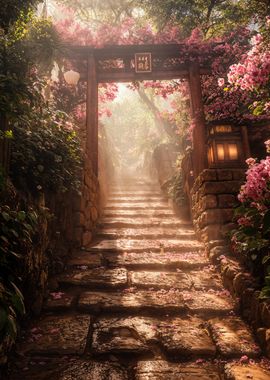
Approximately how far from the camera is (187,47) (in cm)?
960

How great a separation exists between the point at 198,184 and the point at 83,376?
552cm

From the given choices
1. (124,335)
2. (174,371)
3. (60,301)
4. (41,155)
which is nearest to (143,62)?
(41,155)

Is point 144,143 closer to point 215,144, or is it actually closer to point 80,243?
point 215,144

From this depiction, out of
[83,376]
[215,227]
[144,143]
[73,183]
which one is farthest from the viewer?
[144,143]

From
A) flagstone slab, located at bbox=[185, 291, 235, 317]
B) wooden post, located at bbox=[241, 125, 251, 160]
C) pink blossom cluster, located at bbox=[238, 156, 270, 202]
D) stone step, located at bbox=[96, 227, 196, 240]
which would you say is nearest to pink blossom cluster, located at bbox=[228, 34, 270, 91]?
pink blossom cluster, located at bbox=[238, 156, 270, 202]

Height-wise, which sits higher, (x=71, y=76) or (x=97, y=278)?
(x=71, y=76)

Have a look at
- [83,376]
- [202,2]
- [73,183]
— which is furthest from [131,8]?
[83,376]

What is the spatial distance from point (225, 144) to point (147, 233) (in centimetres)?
575

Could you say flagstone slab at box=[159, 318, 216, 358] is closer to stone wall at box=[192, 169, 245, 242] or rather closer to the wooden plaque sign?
stone wall at box=[192, 169, 245, 242]

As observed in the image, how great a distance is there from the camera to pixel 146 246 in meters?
6.74

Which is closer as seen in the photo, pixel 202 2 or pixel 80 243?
pixel 80 243

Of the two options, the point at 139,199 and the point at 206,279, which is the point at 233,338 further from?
the point at 139,199

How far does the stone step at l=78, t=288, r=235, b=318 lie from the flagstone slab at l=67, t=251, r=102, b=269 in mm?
1098

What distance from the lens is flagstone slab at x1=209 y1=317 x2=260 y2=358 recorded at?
3008mm
